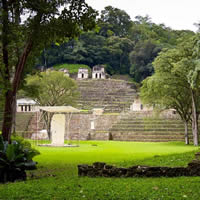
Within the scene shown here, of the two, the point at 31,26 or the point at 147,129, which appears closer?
the point at 31,26

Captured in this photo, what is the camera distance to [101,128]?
35250 millimetres

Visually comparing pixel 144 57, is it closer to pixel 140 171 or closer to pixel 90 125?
pixel 90 125

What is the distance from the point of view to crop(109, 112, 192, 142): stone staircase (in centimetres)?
2961

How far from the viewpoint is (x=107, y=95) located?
51.7m

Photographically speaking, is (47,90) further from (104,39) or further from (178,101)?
(104,39)

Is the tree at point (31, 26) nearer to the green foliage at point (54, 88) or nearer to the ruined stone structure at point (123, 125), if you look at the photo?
the ruined stone structure at point (123, 125)

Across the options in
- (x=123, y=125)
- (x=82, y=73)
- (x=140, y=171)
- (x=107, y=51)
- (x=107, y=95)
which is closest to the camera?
(x=140, y=171)

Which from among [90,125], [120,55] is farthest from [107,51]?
[90,125]

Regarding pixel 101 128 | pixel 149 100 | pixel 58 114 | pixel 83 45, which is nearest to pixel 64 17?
pixel 58 114

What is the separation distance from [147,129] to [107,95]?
20937mm

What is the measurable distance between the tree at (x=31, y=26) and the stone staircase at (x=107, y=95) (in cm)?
3415

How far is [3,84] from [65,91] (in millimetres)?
23280

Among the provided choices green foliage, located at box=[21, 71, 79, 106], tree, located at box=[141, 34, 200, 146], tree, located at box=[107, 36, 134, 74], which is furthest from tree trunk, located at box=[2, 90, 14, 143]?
tree, located at box=[107, 36, 134, 74]

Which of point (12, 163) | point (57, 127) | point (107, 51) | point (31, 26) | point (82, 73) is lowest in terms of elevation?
point (12, 163)
